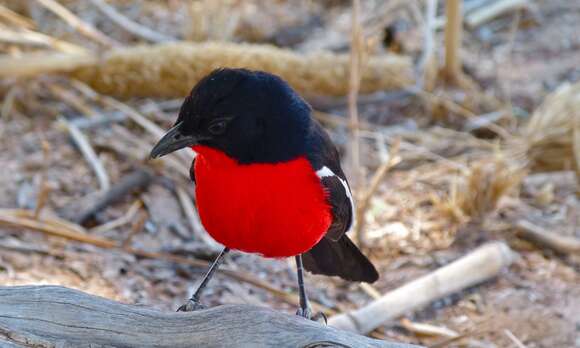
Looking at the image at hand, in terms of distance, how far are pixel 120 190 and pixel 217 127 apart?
6.95ft

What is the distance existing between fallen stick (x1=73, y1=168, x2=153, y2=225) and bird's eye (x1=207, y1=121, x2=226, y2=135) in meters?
1.92

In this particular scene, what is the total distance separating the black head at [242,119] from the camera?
2.66 metres

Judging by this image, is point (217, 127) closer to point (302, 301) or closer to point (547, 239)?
point (302, 301)

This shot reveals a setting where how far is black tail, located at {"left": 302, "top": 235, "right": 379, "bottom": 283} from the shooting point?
3479 mm

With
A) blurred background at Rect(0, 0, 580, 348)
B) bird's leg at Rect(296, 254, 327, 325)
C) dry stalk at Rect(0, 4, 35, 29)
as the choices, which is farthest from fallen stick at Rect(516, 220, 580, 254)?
dry stalk at Rect(0, 4, 35, 29)

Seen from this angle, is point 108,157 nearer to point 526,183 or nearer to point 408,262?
point 408,262

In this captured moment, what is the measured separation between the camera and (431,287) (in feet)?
12.8

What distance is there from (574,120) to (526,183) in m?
0.44

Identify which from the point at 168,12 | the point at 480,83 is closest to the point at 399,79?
the point at 480,83

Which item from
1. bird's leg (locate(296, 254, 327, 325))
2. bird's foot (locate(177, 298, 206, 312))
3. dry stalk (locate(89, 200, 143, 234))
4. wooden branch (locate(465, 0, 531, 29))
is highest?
wooden branch (locate(465, 0, 531, 29))

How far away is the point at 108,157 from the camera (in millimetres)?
5152

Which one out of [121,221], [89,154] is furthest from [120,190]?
[89,154]

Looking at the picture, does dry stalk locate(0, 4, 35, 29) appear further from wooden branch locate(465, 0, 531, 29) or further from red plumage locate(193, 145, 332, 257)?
red plumage locate(193, 145, 332, 257)

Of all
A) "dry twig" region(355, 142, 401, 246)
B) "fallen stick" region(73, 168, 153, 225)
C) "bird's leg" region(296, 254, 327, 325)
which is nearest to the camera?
"bird's leg" region(296, 254, 327, 325)
